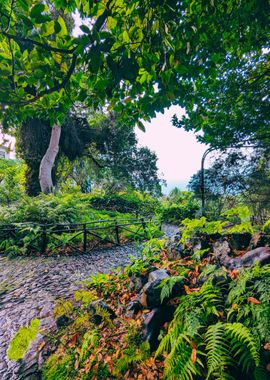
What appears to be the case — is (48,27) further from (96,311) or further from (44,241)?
(44,241)

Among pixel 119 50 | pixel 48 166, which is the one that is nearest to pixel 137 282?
pixel 119 50

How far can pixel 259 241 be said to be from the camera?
2471 millimetres

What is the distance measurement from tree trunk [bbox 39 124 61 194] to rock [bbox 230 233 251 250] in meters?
10.6

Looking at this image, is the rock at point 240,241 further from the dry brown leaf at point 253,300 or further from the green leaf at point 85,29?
the green leaf at point 85,29

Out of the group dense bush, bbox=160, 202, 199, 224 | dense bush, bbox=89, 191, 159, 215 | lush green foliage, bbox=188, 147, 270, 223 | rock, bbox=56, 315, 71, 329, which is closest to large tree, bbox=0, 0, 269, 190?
rock, bbox=56, 315, 71, 329

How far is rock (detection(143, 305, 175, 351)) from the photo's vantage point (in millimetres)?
1988

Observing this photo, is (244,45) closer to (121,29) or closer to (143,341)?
(121,29)

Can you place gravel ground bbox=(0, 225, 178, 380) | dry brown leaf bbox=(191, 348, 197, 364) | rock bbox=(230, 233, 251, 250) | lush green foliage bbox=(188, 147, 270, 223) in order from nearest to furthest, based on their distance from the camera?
dry brown leaf bbox=(191, 348, 197, 364) → gravel ground bbox=(0, 225, 178, 380) → rock bbox=(230, 233, 251, 250) → lush green foliage bbox=(188, 147, 270, 223)

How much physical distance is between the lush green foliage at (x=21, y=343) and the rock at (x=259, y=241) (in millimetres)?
2903

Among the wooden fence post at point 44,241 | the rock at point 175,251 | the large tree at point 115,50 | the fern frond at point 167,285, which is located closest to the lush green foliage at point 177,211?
the wooden fence post at point 44,241

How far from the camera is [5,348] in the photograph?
7.57 feet

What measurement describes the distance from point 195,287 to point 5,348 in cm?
242

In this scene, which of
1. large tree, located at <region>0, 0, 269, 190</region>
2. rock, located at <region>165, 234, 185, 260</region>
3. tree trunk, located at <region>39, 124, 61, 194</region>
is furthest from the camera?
tree trunk, located at <region>39, 124, 61, 194</region>

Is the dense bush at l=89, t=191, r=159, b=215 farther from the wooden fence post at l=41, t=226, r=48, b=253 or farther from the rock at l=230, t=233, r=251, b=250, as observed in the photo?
the rock at l=230, t=233, r=251, b=250
